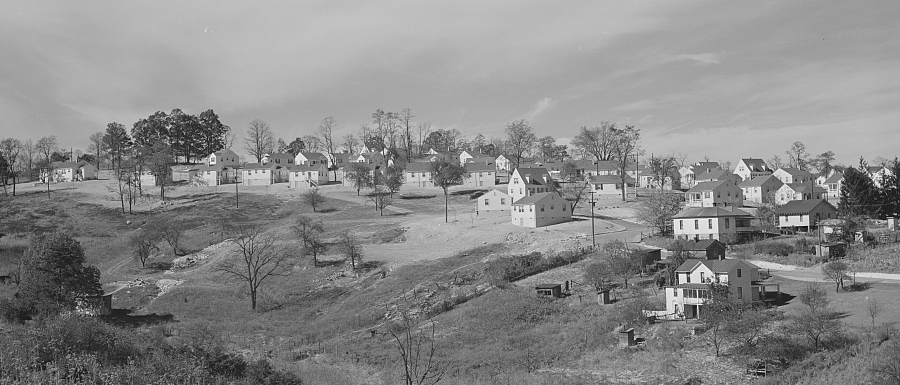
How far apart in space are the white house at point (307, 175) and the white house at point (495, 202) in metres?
37.7

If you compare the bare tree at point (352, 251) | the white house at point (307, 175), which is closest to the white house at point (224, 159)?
the white house at point (307, 175)

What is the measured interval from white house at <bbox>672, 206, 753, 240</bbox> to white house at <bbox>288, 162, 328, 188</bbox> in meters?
67.6

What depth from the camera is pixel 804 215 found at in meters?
69.8

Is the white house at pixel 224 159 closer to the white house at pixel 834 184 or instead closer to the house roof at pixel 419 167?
the house roof at pixel 419 167

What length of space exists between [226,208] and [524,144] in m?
60.9

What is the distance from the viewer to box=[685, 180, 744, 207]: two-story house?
89750 millimetres

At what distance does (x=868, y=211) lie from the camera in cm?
7225

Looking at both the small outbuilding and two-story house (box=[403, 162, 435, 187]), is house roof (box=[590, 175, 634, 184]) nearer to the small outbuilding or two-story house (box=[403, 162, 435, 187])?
two-story house (box=[403, 162, 435, 187])

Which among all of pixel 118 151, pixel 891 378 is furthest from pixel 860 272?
pixel 118 151

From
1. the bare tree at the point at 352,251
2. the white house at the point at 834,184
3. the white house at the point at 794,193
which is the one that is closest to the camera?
the bare tree at the point at 352,251

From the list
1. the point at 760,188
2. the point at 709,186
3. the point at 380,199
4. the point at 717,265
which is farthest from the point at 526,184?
the point at 717,265

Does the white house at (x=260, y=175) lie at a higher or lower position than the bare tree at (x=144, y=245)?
higher

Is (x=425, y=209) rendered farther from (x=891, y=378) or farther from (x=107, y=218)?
(x=891, y=378)

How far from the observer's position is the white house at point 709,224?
6438 centimetres
